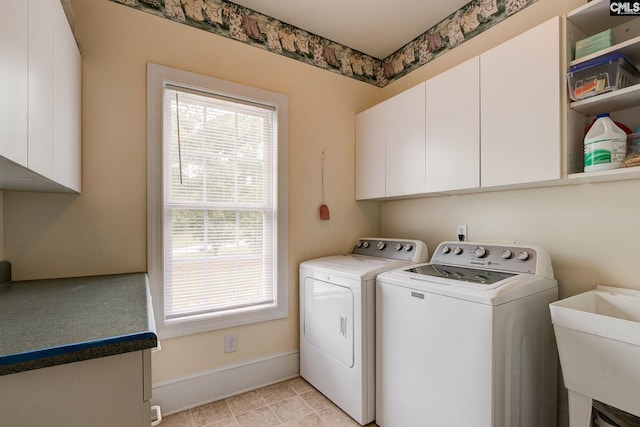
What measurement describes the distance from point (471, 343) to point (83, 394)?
143cm

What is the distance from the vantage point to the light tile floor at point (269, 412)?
187 centimetres

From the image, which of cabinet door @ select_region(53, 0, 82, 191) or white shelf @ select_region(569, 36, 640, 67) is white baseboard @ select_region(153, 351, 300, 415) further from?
white shelf @ select_region(569, 36, 640, 67)

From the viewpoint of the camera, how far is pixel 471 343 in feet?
4.47

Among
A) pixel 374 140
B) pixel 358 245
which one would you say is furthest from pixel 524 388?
pixel 374 140

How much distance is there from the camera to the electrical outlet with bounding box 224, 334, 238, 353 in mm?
2162

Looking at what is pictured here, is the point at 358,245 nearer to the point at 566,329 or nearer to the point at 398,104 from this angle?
the point at 398,104

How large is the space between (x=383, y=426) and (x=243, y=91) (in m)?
2.42

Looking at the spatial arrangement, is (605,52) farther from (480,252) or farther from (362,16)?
(362,16)

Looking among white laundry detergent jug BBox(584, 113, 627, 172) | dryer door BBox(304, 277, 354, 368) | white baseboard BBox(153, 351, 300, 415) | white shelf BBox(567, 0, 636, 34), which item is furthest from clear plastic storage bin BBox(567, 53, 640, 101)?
white baseboard BBox(153, 351, 300, 415)

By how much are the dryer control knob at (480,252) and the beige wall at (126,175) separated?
1273 millimetres

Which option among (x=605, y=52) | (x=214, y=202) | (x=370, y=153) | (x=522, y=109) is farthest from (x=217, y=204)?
(x=605, y=52)

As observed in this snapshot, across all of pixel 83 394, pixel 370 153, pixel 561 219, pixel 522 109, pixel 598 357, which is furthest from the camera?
pixel 370 153

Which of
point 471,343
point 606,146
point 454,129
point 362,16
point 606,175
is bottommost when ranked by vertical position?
point 471,343

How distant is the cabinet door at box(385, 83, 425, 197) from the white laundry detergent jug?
923 mm
